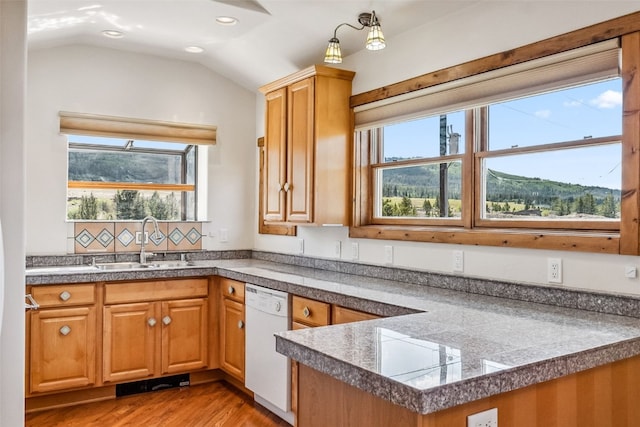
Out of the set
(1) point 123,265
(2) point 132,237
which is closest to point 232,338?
(1) point 123,265

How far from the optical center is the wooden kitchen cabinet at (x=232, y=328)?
366 centimetres

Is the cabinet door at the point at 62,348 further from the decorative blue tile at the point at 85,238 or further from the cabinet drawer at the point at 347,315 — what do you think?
the cabinet drawer at the point at 347,315

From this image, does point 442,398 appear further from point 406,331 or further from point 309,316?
point 309,316

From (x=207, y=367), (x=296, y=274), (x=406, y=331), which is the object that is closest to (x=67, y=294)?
(x=207, y=367)

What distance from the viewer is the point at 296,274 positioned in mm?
3498

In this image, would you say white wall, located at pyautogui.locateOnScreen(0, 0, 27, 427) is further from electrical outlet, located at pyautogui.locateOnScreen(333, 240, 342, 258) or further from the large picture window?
the large picture window

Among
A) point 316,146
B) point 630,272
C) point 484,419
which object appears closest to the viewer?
point 484,419

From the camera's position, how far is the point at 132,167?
4.39 metres

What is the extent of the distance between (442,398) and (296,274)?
2.33 metres

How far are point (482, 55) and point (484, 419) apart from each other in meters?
1.95

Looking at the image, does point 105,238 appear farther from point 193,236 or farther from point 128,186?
point 193,236

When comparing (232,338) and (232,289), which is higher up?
(232,289)

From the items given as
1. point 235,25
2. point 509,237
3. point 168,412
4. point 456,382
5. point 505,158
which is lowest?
point 168,412

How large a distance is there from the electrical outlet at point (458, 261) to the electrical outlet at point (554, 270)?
509 mm
